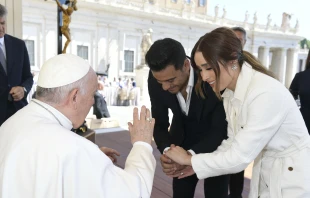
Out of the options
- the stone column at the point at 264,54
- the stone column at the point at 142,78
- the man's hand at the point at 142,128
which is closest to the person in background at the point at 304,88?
the man's hand at the point at 142,128

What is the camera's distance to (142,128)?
152 cm

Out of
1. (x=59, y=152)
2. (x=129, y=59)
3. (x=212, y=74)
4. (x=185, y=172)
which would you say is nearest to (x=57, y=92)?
(x=59, y=152)

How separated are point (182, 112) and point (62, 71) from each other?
1014 mm

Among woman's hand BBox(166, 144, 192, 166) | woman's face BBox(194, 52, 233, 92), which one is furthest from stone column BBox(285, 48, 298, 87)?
woman's face BBox(194, 52, 233, 92)

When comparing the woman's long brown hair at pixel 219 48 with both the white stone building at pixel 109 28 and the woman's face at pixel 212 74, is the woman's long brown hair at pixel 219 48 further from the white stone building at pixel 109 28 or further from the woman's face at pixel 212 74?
the white stone building at pixel 109 28

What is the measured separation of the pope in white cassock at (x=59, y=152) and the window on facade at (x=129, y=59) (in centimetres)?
2516

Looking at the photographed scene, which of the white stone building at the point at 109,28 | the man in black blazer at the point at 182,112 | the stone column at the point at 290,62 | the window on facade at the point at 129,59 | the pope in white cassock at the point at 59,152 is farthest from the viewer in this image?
the stone column at the point at 290,62

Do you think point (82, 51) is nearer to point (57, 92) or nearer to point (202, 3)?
point (57, 92)

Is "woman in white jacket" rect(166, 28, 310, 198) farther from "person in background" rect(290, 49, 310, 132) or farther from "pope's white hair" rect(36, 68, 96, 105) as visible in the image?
"person in background" rect(290, 49, 310, 132)

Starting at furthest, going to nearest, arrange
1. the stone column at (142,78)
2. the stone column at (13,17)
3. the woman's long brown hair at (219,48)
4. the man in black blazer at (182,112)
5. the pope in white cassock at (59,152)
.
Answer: the stone column at (142,78) → the stone column at (13,17) → the man in black blazer at (182,112) → the woman's long brown hair at (219,48) → the pope in white cassock at (59,152)

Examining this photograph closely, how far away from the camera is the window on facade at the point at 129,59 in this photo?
26203 mm

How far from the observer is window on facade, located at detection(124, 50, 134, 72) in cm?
2620

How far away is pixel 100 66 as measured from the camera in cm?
2423

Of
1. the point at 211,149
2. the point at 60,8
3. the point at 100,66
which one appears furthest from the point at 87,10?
Result: the point at 211,149
